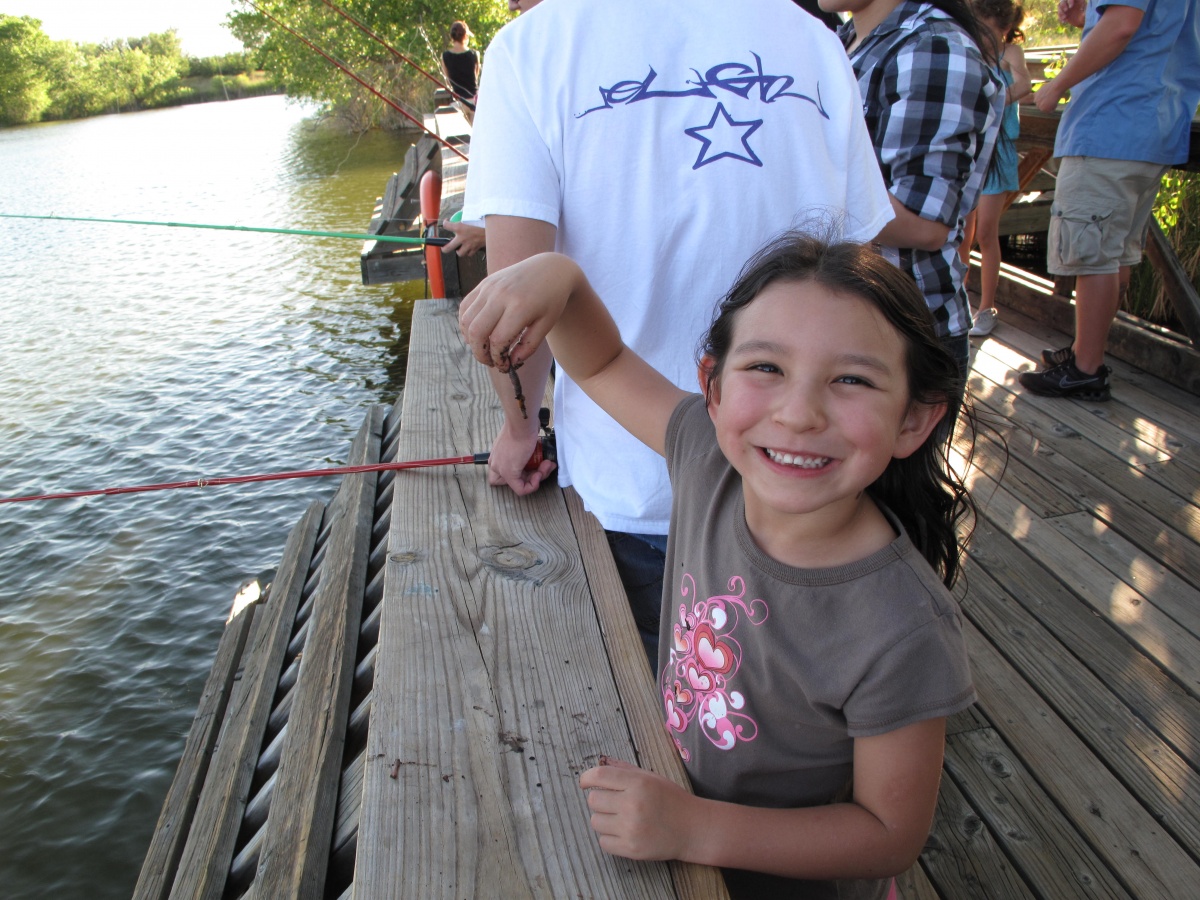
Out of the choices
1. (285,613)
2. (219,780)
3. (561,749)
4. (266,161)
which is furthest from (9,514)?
(266,161)

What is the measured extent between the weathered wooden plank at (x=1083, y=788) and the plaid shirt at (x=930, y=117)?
1.05 m

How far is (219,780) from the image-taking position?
2.89 meters

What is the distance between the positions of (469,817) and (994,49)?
1936 mm

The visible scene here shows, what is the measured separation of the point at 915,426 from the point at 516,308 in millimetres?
563

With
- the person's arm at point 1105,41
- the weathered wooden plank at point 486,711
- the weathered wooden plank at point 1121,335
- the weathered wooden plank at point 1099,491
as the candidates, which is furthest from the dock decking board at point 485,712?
the weathered wooden plank at point 1121,335

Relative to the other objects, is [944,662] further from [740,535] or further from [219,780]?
[219,780]

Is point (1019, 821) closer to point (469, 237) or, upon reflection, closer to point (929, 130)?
point (929, 130)

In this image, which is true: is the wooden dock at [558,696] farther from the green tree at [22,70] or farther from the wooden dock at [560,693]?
the green tree at [22,70]

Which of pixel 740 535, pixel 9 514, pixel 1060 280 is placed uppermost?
pixel 740 535

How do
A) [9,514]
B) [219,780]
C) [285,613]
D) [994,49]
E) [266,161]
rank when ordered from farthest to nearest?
[266,161]
[9,514]
[285,613]
[219,780]
[994,49]

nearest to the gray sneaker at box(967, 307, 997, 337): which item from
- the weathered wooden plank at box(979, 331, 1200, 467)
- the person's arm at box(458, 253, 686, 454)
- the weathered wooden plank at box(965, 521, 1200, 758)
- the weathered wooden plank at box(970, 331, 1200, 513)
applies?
the weathered wooden plank at box(970, 331, 1200, 513)

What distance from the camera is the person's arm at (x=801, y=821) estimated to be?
103cm

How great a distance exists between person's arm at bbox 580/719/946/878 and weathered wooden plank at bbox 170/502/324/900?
5.67 feet

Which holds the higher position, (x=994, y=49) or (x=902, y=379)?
(x=994, y=49)
